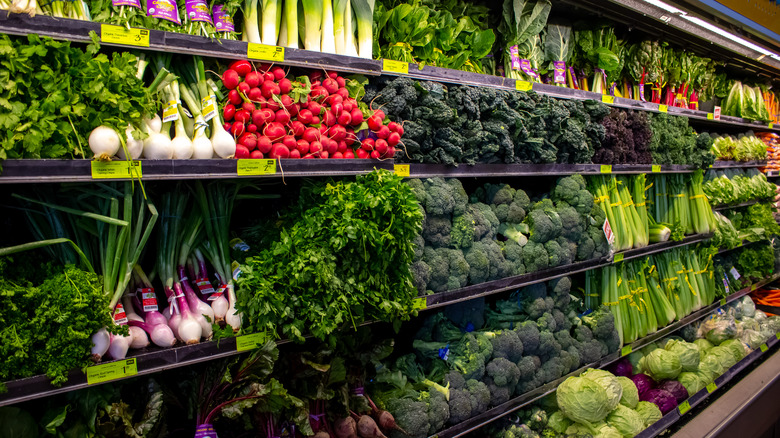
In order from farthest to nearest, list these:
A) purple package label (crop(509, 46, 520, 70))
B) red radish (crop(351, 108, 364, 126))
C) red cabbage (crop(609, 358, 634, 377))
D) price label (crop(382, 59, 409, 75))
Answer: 1. red cabbage (crop(609, 358, 634, 377))
2. purple package label (crop(509, 46, 520, 70))
3. price label (crop(382, 59, 409, 75))
4. red radish (crop(351, 108, 364, 126))

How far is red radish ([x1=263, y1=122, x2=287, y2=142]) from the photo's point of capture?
192cm

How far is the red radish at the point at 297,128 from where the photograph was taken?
2000 millimetres

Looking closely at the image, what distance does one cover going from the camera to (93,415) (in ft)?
5.45

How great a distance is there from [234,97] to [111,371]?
42.5 inches

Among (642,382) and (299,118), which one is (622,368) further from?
(299,118)

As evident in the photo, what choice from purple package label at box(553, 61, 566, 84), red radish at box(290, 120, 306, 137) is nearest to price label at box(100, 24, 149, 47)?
red radish at box(290, 120, 306, 137)

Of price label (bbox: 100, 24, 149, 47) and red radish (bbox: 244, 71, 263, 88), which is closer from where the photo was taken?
price label (bbox: 100, 24, 149, 47)

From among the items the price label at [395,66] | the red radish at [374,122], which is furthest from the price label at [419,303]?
the price label at [395,66]

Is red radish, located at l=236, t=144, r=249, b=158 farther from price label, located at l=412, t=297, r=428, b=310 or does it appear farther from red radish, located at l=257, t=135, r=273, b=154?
price label, located at l=412, t=297, r=428, b=310

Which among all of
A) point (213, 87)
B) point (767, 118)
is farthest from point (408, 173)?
point (767, 118)

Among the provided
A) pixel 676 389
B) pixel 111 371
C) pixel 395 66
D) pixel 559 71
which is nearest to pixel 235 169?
pixel 111 371

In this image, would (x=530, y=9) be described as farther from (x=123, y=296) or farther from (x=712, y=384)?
(x=712, y=384)

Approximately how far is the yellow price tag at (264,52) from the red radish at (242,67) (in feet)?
0.27

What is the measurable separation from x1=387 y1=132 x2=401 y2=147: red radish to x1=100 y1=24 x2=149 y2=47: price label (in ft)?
3.36
